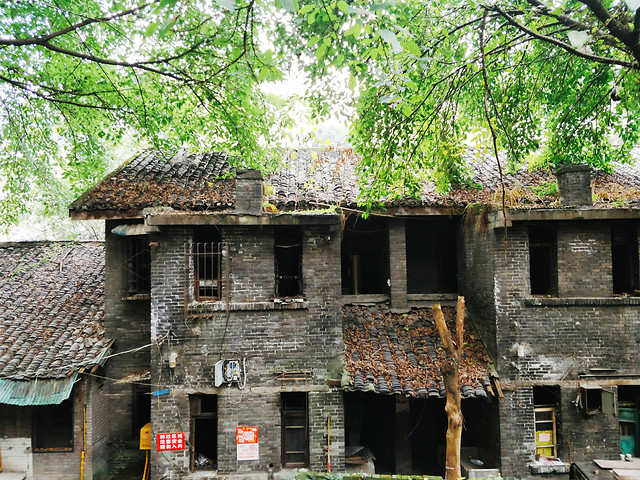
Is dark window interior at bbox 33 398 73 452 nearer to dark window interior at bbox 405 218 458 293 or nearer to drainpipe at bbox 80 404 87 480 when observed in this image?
drainpipe at bbox 80 404 87 480

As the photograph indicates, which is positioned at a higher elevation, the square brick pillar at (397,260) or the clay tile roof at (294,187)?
the clay tile roof at (294,187)

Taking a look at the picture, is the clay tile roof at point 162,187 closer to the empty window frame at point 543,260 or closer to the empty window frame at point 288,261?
the empty window frame at point 288,261

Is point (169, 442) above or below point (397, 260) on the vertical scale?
below

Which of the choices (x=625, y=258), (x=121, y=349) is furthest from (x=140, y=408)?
(x=625, y=258)

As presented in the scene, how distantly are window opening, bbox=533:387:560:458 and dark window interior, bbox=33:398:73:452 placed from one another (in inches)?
402

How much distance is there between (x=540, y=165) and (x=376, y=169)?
5699mm

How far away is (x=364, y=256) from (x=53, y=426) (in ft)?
27.6

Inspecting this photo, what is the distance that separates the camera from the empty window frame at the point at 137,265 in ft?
31.5

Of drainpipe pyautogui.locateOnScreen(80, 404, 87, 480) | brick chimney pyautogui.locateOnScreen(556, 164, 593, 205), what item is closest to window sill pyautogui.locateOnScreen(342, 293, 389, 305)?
brick chimney pyautogui.locateOnScreen(556, 164, 593, 205)

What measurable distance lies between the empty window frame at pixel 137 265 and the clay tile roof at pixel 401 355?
4966 mm

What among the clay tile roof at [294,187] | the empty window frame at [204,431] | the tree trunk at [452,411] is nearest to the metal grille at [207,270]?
the clay tile roof at [294,187]

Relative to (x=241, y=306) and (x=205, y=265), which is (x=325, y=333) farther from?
(x=205, y=265)

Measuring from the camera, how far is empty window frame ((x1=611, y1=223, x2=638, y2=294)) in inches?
348

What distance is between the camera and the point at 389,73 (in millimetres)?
5949
